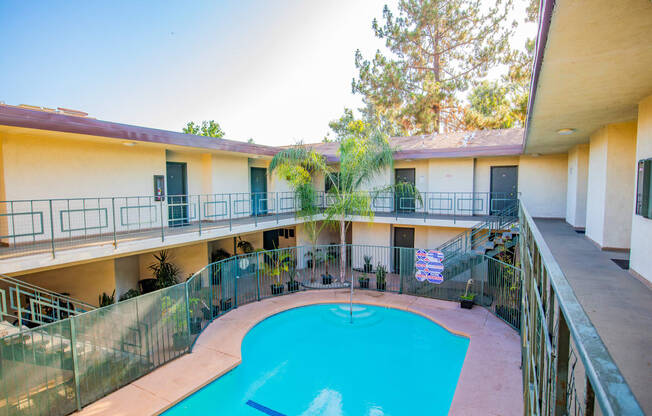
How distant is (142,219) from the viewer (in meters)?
11.5

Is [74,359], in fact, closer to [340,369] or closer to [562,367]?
[340,369]

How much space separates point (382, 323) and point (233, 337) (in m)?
4.55

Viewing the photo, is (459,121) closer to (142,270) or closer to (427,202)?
(427,202)

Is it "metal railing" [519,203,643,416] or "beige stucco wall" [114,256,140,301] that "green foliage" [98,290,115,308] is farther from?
"metal railing" [519,203,643,416]

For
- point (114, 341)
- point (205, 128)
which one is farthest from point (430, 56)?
point (205, 128)

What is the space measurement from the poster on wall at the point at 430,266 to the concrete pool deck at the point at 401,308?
982 mm

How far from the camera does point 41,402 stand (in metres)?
5.66

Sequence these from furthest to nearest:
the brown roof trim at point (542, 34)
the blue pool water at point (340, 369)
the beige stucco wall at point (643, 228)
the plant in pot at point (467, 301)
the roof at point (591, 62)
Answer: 1. the plant in pot at point (467, 301)
2. the blue pool water at point (340, 369)
3. the beige stucco wall at point (643, 228)
4. the roof at point (591, 62)
5. the brown roof trim at point (542, 34)

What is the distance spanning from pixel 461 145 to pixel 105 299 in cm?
1507

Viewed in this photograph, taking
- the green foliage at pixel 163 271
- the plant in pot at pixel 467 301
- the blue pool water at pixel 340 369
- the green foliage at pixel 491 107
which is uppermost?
the green foliage at pixel 491 107

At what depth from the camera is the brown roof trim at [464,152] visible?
13445 millimetres

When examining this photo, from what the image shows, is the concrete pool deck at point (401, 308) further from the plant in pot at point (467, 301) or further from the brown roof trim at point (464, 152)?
the brown roof trim at point (464, 152)

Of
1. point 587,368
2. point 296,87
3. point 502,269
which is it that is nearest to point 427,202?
point 502,269

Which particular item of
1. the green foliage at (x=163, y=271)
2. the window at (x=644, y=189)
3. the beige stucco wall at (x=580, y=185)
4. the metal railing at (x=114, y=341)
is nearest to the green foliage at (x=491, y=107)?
the beige stucco wall at (x=580, y=185)
